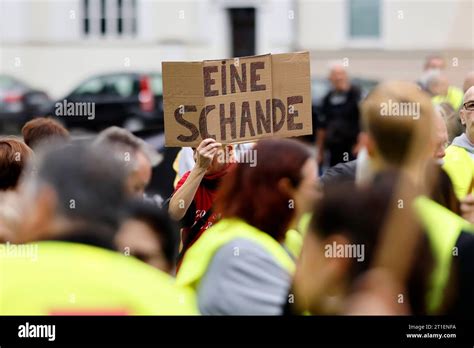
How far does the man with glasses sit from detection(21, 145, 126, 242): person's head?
87.1 inches

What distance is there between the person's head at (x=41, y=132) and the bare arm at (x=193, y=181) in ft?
2.89

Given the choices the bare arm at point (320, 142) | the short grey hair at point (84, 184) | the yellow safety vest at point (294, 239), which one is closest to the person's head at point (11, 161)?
the yellow safety vest at point (294, 239)

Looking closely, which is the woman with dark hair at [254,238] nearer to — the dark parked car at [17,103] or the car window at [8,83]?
the dark parked car at [17,103]

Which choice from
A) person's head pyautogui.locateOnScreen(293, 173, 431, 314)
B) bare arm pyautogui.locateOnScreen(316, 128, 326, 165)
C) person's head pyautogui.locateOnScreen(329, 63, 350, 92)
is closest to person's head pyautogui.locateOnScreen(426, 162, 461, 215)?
person's head pyautogui.locateOnScreen(293, 173, 431, 314)

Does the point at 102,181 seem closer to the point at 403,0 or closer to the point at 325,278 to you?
A: the point at 325,278

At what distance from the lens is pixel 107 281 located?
8.96 ft

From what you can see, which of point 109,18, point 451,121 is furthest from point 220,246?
point 109,18

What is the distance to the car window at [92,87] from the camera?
21094mm

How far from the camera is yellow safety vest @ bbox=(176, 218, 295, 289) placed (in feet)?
12.1

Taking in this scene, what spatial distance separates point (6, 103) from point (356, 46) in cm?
892

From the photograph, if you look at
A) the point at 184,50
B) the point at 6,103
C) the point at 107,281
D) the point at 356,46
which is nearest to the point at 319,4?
the point at 356,46

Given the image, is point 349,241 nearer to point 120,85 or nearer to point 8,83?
point 120,85

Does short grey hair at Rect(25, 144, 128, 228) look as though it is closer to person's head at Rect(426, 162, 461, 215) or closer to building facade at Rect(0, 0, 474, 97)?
person's head at Rect(426, 162, 461, 215)

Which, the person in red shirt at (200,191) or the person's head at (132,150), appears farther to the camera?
the person's head at (132,150)
